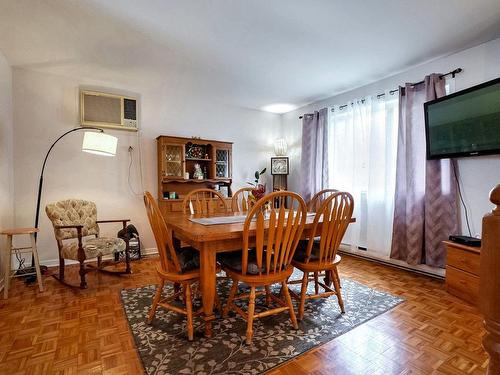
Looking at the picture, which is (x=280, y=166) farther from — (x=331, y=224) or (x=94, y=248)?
(x=94, y=248)

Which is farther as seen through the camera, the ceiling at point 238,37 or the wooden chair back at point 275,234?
the ceiling at point 238,37

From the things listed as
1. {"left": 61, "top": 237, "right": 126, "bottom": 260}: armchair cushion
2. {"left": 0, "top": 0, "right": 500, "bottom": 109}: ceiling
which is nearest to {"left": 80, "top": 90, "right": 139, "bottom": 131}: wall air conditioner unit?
{"left": 0, "top": 0, "right": 500, "bottom": 109}: ceiling

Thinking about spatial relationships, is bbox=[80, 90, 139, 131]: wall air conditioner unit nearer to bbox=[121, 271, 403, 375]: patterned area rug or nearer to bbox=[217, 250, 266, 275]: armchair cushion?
bbox=[121, 271, 403, 375]: patterned area rug

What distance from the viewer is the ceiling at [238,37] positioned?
202 cm

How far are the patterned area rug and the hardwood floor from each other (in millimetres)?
69

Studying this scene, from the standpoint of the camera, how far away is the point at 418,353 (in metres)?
1.55

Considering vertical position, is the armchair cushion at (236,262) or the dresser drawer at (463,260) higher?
the armchair cushion at (236,262)

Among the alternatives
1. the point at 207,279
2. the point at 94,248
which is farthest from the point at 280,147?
the point at 207,279

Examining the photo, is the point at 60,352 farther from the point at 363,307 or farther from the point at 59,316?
the point at 363,307

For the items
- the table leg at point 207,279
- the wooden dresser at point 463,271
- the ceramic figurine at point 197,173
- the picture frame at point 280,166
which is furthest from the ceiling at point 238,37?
the wooden dresser at point 463,271

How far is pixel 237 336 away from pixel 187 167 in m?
2.84

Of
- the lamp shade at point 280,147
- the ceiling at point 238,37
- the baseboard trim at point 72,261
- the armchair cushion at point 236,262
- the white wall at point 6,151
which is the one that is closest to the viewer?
the armchair cushion at point 236,262

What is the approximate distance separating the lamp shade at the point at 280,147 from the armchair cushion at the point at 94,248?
3.00 metres

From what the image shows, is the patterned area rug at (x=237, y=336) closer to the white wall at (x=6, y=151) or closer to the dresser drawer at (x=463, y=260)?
the dresser drawer at (x=463, y=260)
